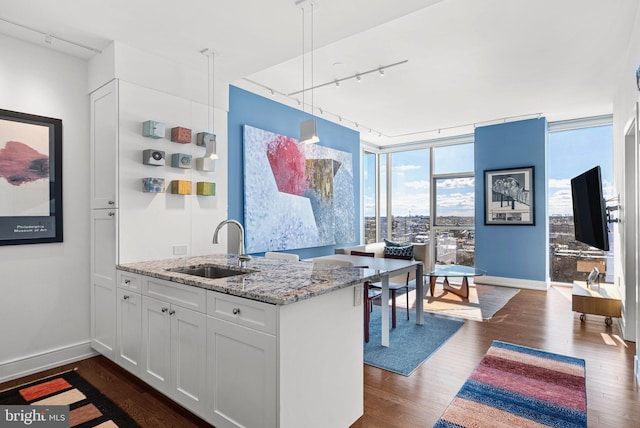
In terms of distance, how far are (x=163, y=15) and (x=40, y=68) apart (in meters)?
1.26

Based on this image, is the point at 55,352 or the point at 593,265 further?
the point at 593,265

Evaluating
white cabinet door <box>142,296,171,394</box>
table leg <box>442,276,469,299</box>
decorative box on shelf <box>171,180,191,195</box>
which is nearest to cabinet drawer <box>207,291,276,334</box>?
white cabinet door <box>142,296,171,394</box>

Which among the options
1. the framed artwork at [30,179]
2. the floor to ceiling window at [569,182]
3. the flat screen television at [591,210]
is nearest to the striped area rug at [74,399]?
the framed artwork at [30,179]

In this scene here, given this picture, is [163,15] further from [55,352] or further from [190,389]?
[55,352]

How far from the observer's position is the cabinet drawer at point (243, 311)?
174 cm

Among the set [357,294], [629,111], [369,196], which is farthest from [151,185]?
[369,196]

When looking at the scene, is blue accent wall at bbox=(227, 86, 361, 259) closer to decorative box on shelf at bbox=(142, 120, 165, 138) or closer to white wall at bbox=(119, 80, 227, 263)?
white wall at bbox=(119, 80, 227, 263)

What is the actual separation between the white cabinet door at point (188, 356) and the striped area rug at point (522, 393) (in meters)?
1.47

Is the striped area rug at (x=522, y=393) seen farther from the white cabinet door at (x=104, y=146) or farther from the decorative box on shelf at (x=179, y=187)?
the white cabinet door at (x=104, y=146)

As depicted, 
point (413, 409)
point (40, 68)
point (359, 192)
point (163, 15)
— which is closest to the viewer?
point (413, 409)

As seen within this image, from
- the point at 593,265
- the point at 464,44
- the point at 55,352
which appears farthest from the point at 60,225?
the point at 593,265

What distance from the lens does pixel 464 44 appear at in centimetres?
348

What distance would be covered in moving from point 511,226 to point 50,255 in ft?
21.7

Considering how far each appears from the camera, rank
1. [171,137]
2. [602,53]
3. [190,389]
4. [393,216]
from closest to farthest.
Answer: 1. [190,389]
2. [171,137]
3. [602,53]
4. [393,216]
